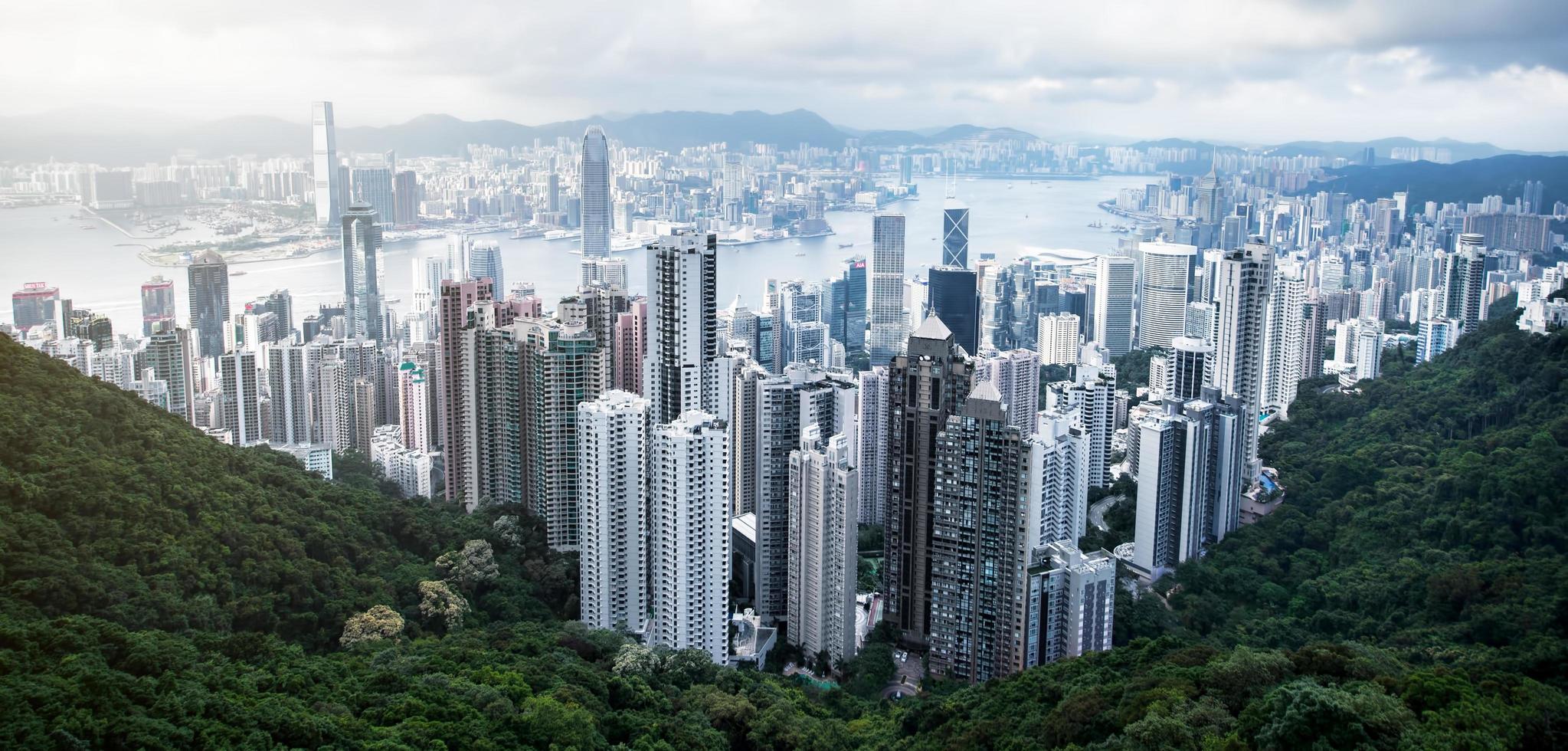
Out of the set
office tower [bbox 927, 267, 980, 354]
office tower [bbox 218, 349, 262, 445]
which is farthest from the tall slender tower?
office tower [bbox 218, 349, 262, 445]

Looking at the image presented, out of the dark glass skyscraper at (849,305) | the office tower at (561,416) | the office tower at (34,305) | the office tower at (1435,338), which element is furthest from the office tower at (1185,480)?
the dark glass skyscraper at (849,305)

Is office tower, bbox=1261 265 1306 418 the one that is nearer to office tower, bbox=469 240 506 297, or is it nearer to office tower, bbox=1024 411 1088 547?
office tower, bbox=1024 411 1088 547

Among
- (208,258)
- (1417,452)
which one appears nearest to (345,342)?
(208,258)

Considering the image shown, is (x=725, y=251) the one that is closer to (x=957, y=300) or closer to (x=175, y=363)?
(x=957, y=300)

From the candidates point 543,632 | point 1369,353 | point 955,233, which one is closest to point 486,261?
point 955,233

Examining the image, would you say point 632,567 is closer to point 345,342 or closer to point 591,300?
point 591,300
